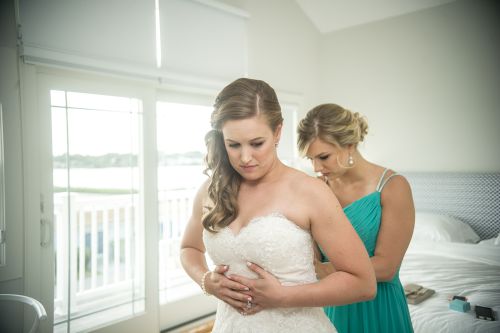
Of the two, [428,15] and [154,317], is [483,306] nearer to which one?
[154,317]

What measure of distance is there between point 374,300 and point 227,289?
69 cm

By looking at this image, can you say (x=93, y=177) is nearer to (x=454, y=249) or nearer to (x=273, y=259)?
(x=273, y=259)

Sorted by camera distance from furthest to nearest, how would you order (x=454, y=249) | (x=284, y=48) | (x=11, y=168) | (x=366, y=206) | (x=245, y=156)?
(x=284, y=48), (x=454, y=249), (x=11, y=168), (x=366, y=206), (x=245, y=156)

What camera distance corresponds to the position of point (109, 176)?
8.38 feet

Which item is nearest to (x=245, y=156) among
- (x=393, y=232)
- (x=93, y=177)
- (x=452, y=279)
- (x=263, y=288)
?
(x=263, y=288)

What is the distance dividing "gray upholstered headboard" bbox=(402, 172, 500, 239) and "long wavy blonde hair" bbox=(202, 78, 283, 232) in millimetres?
2864

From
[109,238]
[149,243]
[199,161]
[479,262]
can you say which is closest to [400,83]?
[479,262]

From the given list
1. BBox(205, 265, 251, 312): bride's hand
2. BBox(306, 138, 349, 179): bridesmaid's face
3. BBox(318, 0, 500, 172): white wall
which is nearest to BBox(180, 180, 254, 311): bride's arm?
BBox(205, 265, 251, 312): bride's hand

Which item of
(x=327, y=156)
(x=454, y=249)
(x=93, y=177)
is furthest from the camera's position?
(x=454, y=249)

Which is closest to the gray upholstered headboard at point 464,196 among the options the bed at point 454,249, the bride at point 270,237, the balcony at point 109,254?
the bed at point 454,249

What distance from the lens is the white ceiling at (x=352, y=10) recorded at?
3.60 m

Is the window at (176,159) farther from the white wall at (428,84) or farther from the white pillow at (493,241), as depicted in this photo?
the white pillow at (493,241)

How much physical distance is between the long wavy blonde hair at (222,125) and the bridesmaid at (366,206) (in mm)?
388

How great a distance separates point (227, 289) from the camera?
3.36 ft
